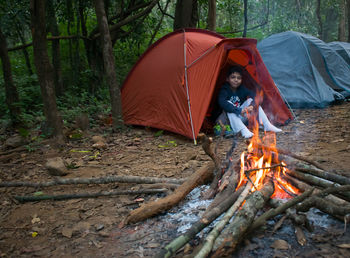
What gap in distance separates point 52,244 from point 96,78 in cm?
665

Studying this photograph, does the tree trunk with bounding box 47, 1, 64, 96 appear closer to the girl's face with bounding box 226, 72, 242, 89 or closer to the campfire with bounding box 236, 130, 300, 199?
the girl's face with bounding box 226, 72, 242, 89

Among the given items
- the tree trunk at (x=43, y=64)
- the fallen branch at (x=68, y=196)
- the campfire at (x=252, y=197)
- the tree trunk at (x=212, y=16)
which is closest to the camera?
the campfire at (x=252, y=197)

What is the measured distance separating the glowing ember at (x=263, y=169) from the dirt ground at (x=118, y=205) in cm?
36

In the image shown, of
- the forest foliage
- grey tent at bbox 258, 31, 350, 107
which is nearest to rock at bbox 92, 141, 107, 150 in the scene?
the forest foliage

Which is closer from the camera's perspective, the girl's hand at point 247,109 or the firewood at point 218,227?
the firewood at point 218,227

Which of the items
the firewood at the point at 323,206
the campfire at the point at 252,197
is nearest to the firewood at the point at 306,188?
the campfire at the point at 252,197

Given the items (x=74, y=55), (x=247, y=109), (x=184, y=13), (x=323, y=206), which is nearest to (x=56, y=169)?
(x=323, y=206)

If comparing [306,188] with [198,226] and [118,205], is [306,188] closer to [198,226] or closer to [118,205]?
[198,226]

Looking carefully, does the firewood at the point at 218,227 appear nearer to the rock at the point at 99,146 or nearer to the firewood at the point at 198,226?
the firewood at the point at 198,226

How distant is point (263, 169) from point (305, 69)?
6138 mm

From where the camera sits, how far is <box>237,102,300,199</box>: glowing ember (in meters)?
2.50

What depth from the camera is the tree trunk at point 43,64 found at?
14.3 ft

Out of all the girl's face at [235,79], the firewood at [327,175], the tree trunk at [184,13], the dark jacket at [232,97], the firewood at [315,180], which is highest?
the tree trunk at [184,13]

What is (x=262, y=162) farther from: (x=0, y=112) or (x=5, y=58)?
(x=0, y=112)
